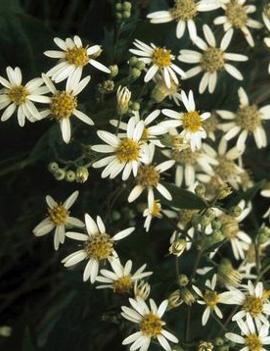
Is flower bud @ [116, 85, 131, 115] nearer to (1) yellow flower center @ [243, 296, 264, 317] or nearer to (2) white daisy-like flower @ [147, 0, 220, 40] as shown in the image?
(2) white daisy-like flower @ [147, 0, 220, 40]

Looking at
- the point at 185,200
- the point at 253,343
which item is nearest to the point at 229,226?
the point at 185,200

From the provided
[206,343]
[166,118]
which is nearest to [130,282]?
[206,343]

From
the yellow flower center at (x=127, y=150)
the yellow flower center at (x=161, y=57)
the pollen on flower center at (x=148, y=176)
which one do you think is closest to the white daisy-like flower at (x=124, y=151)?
the yellow flower center at (x=127, y=150)

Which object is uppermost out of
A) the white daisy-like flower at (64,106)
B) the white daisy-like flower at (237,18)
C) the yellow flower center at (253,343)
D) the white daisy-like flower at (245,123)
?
the white daisy-like flower at (237,18)

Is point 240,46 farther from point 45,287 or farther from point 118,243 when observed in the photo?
point 45,287

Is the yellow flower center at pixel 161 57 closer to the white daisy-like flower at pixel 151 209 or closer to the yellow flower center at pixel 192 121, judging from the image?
the yellow flower center at pixel 192 121

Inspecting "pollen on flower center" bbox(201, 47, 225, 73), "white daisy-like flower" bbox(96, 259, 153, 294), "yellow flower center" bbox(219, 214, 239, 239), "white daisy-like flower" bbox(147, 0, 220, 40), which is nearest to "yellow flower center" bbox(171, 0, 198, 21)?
"white daisy-like flower" bbox(147, 0, 220, 40)

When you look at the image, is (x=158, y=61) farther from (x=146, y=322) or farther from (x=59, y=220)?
(x=146, y=322)
